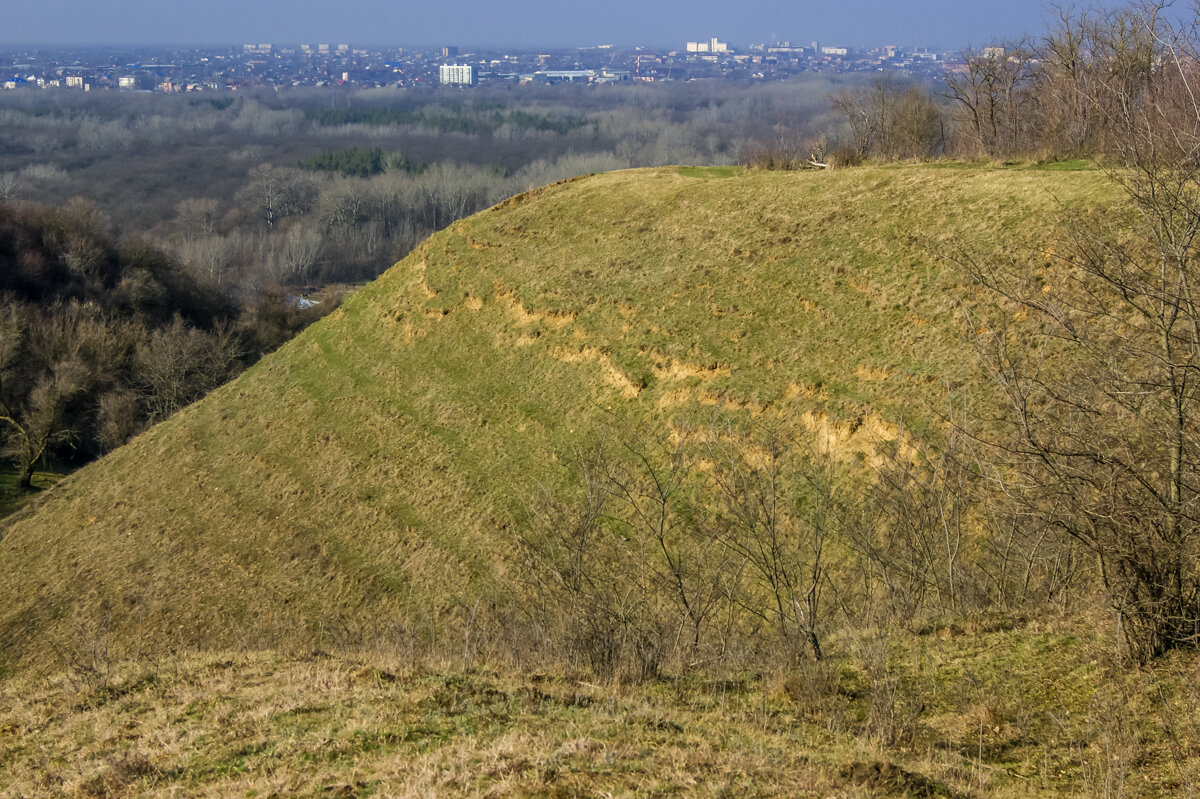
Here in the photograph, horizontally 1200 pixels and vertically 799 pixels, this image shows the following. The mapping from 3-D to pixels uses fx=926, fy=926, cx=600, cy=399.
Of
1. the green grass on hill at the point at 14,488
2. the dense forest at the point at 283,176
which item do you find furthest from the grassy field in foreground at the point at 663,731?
the green grass on hill at the point at 14,488

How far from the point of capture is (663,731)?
26.4 ft

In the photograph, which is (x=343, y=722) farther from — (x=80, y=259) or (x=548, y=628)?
(x=80, y=259)

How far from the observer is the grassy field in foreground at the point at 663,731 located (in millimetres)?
6793

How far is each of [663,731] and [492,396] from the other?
18568 mm

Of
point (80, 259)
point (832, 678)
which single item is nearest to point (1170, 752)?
point (832, 678)

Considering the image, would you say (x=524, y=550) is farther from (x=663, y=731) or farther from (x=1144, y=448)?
(x=1144, y=448)

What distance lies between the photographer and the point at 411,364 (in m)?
29.3

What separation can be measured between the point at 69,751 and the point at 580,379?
16601 millimetres

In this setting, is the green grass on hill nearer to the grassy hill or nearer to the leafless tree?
the grassy hill

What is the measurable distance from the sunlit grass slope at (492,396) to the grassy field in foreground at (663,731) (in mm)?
5534

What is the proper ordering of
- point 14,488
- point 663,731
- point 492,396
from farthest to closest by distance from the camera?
1. point 14,488
2. point 492,396
3. point 663,731

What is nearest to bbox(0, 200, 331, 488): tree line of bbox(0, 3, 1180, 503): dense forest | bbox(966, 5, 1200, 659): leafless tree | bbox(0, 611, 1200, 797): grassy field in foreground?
bbox(0, 3, 1180, 503): dense forest

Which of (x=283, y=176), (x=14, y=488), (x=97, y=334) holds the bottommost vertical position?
(x=14, y=488)

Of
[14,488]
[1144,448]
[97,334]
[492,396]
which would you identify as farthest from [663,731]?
[97,334]
